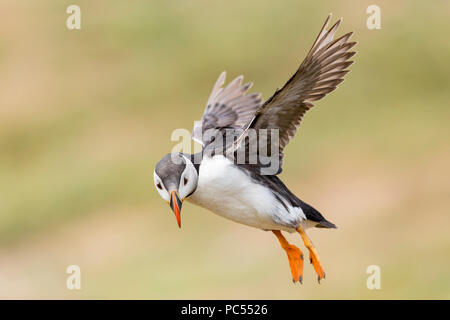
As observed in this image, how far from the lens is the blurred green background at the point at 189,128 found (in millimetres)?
18359

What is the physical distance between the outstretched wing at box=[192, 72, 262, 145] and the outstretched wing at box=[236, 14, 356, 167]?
1.54m

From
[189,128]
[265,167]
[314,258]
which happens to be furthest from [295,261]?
[189,128]

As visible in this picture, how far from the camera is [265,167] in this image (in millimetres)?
7012

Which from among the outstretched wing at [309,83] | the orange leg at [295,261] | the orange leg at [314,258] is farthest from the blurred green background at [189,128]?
the outstretched wing at [309,83]

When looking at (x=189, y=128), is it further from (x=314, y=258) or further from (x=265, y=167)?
(x=314, y=258)

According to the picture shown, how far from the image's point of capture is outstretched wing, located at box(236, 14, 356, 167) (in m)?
6.46

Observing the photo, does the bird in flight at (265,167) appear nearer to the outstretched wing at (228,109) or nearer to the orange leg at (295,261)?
the orange leg at (295,261)

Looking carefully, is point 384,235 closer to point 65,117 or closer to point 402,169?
point 402,169

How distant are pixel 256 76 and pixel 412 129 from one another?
154 inches

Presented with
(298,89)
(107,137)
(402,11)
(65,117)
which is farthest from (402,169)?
(298,89)

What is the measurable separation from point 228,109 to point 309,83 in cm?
220

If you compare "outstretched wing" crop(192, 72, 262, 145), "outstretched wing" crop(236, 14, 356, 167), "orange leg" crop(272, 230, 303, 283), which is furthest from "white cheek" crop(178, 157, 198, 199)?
"outstretched wing" crop(192, 72, 262, 145)

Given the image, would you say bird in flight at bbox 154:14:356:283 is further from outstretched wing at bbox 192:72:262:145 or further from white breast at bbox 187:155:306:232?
outstretched wing at bbox 192:72:262:145

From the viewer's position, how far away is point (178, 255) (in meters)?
19.1
